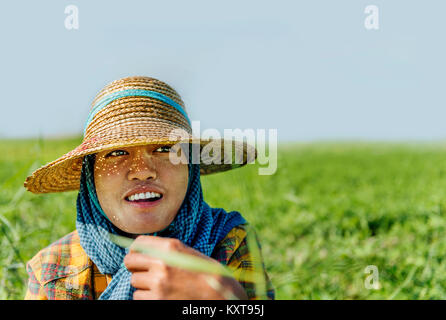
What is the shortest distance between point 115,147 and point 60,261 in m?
0.57

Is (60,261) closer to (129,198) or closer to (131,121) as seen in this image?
(129,198)

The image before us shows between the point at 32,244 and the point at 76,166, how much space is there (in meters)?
1.46

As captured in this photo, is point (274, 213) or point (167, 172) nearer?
point (167, 172)

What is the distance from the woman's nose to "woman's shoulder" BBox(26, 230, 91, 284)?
0.44 meters

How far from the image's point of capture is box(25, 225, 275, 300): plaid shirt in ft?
5.04

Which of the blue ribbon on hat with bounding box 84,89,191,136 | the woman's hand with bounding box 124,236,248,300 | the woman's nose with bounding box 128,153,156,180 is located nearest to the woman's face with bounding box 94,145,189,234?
the woman's nose with bounding box 128,153,156,180

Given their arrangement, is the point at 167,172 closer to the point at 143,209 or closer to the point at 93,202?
the point at 143,209

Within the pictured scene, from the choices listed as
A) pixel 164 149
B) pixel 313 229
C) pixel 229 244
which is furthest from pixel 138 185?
pixel 313 229

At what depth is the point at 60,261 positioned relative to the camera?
1.60 meters

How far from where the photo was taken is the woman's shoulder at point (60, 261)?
5.13 feet

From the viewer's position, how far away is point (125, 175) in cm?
137

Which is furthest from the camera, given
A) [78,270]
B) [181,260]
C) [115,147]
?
[78,270]

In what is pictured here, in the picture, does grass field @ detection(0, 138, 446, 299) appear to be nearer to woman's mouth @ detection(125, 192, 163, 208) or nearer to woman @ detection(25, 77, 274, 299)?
woman @ detection(25, 77, 274, 299)

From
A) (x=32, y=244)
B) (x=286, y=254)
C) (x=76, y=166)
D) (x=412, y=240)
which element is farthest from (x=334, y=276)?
(x=32, y=244)
